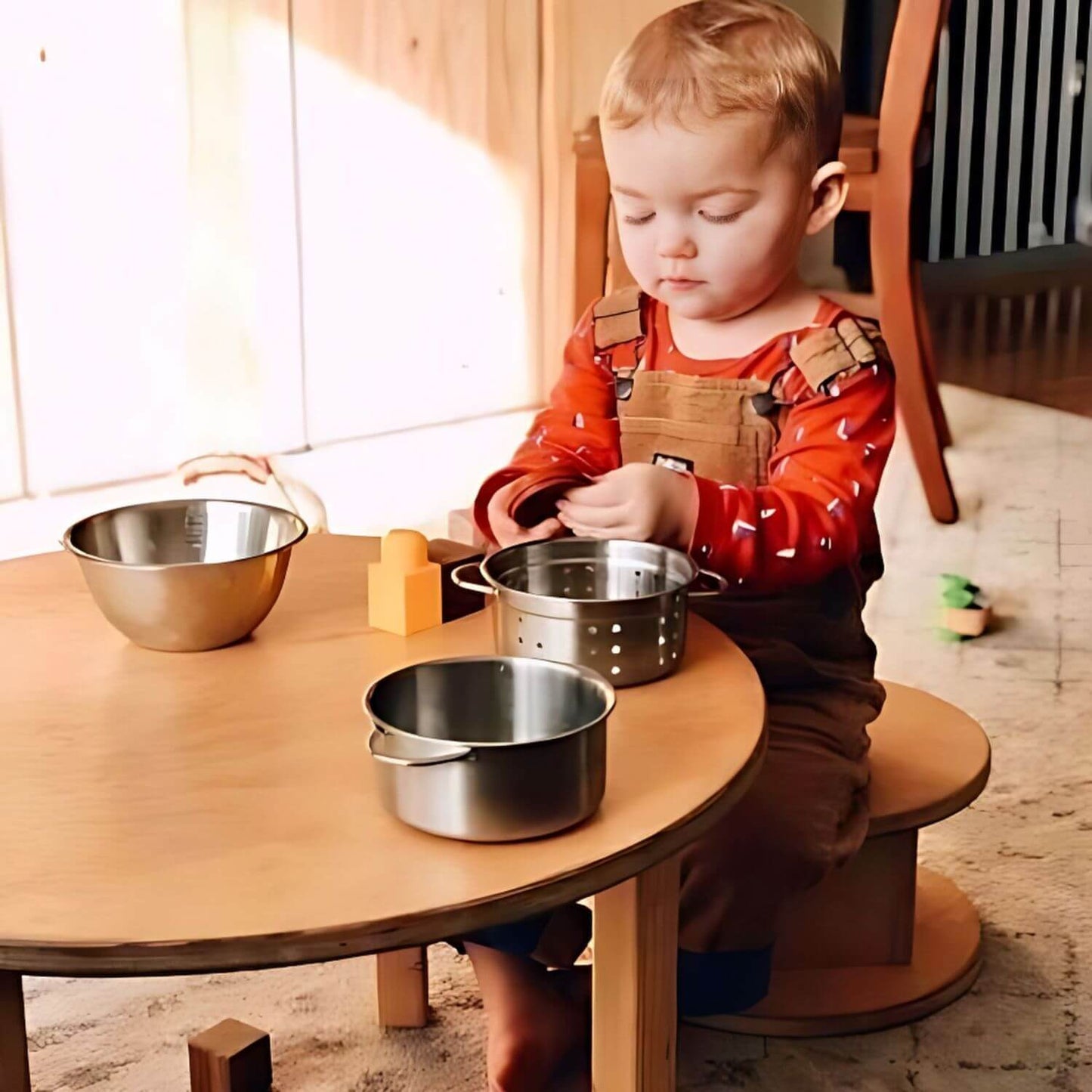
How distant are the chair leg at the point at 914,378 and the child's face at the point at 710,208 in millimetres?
1277

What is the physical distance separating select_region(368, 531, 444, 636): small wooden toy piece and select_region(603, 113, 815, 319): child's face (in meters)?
0.28

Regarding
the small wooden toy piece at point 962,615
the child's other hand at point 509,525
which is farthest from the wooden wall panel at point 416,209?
the child's other hand at point 509,525

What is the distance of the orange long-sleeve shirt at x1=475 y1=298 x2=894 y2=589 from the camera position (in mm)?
1030

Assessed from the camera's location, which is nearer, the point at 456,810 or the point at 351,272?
the point at 456,810

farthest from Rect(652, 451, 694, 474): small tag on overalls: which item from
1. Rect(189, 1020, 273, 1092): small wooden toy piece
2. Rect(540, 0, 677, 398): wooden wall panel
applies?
Rect(540, 0, 677, 398): wooden wall panel

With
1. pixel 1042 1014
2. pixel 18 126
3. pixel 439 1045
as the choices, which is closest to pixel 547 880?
pixel 439 1045

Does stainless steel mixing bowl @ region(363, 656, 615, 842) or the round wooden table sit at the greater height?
stainless steel mixing bowl @ region(363, 656, 615, 842)

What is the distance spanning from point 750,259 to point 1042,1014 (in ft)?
1.97

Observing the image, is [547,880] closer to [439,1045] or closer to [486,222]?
[439,1045]

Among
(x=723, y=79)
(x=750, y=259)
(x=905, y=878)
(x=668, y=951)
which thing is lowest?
(x=905, y=878)

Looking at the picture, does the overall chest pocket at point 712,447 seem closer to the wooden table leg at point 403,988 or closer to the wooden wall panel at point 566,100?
the wooden table leg at point 403,988

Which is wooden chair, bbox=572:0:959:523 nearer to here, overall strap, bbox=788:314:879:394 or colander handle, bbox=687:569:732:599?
overall strap, bbox=788:314:879:394

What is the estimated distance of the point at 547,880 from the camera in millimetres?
645

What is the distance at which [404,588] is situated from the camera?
0.93 m
